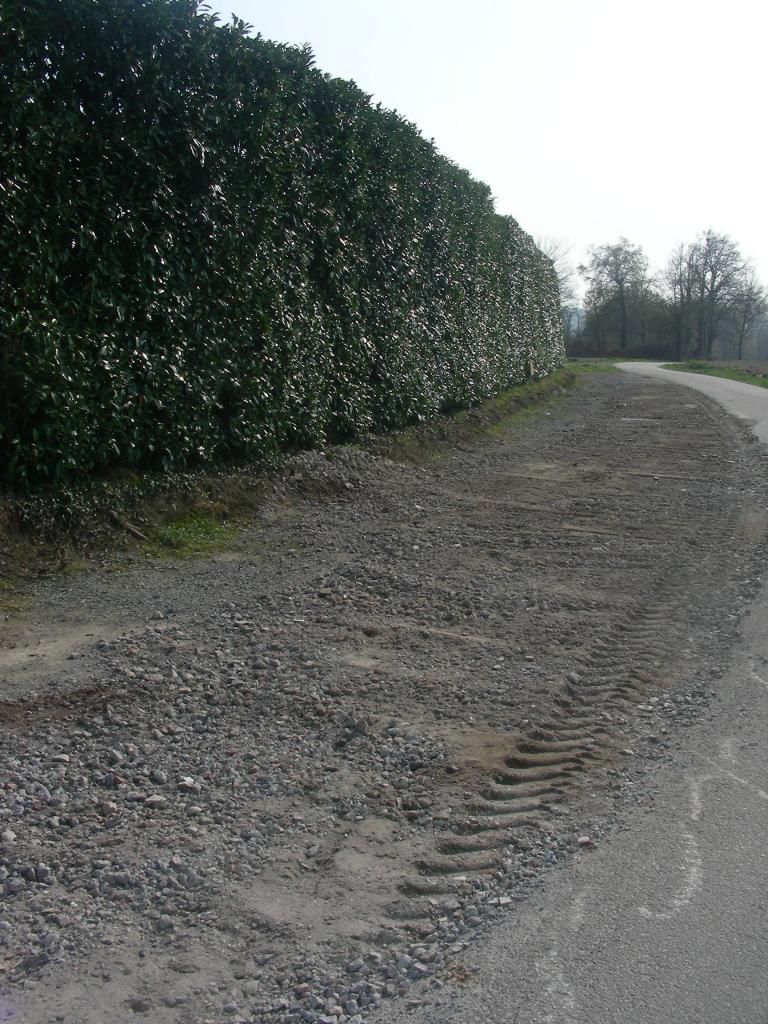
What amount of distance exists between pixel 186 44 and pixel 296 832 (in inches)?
272

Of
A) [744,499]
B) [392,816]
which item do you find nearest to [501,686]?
[392,816]

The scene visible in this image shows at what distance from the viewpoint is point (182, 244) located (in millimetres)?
7922

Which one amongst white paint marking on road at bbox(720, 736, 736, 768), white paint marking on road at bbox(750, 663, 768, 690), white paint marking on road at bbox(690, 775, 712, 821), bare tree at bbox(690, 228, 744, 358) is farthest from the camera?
bare tree at bbox(690, 228, 744, 358)

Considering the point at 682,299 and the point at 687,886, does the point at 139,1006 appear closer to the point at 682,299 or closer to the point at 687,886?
the point at 687,886

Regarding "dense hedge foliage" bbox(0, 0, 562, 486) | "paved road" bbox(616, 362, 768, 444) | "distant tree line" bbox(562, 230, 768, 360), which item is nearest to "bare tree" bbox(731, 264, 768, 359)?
"distant tree line" bbox(562, 230, 768, 360)

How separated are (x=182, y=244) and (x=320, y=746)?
5213 millimetres

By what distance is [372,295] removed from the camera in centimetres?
1180

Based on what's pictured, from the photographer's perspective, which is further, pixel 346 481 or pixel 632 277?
pixel 632 277

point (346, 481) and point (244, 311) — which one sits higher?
point (244, 311)

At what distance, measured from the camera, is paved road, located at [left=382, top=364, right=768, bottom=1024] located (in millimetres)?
2717

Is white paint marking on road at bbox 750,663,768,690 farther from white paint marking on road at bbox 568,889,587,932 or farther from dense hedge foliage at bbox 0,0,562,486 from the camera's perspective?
dense hedge foliage at bbox 0,0,562,486

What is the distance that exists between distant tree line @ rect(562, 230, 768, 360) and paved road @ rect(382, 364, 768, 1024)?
7359 cm

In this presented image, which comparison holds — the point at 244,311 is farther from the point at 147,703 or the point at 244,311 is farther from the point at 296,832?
the point at 296,832

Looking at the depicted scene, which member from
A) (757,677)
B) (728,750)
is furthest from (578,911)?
(757,677)
